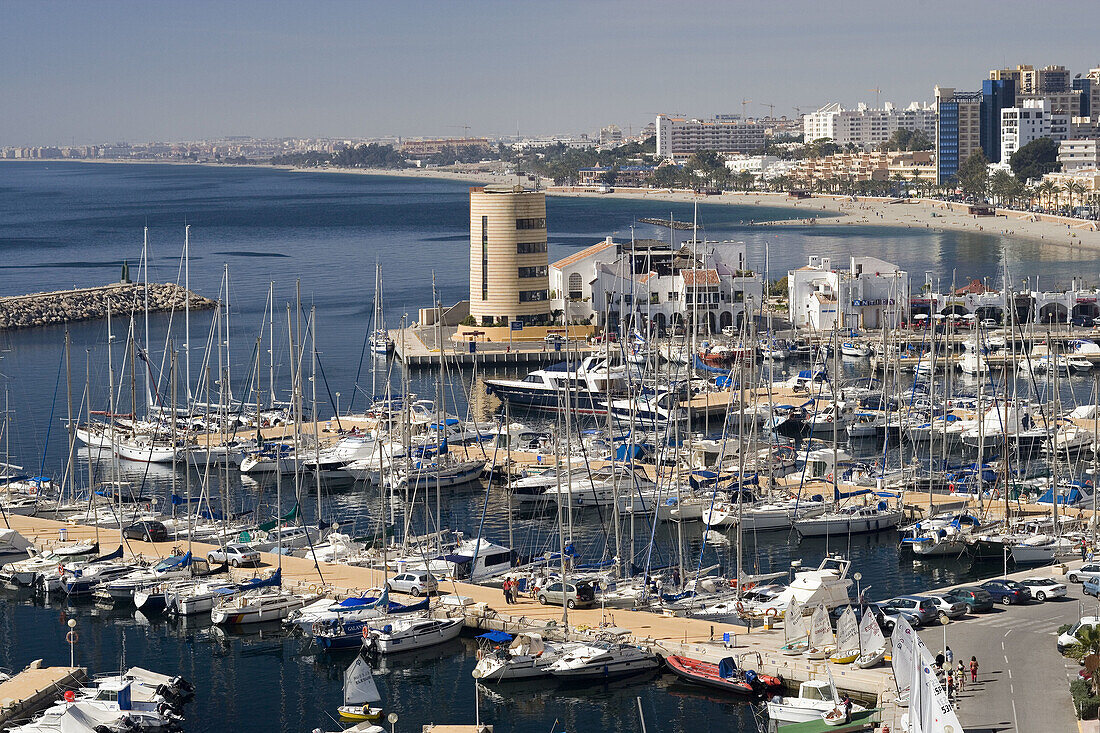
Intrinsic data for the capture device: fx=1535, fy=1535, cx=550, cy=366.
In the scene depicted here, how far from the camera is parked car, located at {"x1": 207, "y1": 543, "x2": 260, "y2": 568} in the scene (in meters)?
36.6

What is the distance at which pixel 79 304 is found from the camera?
96438mm

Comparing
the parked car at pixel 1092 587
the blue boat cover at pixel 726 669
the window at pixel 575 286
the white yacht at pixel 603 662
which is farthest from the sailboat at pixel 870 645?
the window at pixel 575 286

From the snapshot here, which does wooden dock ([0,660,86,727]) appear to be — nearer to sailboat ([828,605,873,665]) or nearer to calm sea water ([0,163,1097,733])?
calm sea water ([0,163,1097,733])

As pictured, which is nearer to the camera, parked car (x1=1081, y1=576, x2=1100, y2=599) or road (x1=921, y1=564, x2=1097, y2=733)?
road (x1=921, y1=564, x2=1097, y2=733)

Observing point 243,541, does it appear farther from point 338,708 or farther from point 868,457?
point 868,457

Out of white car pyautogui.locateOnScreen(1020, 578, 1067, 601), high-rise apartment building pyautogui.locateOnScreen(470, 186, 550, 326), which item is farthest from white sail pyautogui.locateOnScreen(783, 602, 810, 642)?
high-rise apartment building pyautogui.locateOnScreen(470, 186, 550, 326)

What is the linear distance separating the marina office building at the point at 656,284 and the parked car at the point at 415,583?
40.7 meters

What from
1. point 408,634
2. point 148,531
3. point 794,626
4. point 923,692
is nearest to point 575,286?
point 148,531

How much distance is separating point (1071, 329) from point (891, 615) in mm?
48264

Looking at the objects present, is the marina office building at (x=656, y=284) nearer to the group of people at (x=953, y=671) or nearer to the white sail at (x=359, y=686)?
the group of people at (x=953, y=671)

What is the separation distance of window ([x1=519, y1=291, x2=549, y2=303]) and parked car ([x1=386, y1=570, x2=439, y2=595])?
42126 mm

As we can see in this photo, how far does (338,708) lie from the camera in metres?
28.5

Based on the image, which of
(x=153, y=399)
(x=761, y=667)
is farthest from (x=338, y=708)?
(x=153, y=399)

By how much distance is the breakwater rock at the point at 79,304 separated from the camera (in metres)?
92.8
